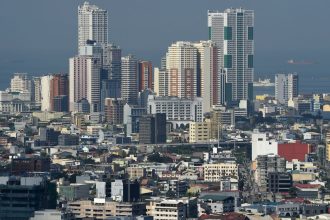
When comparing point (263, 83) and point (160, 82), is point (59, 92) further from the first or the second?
point (263, 83)

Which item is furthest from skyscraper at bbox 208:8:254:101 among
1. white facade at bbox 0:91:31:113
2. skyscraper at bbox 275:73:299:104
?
white facade at bbox 0:91:31:113

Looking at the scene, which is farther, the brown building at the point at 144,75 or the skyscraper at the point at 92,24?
the skyscraper at the point at 92,24

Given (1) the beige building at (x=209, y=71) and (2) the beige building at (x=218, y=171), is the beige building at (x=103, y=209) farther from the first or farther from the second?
(1) the beige building at (x=209, y=71)

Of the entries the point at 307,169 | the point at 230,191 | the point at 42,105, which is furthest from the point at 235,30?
the point at 230,191

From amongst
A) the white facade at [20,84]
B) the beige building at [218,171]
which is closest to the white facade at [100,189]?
the beige building at [218,171]

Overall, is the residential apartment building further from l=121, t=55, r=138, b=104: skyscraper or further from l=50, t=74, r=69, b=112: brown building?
l=121, t=55, r=138, b=104: skyscraper

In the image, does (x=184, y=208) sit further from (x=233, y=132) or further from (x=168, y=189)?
(x=233, y=132)
